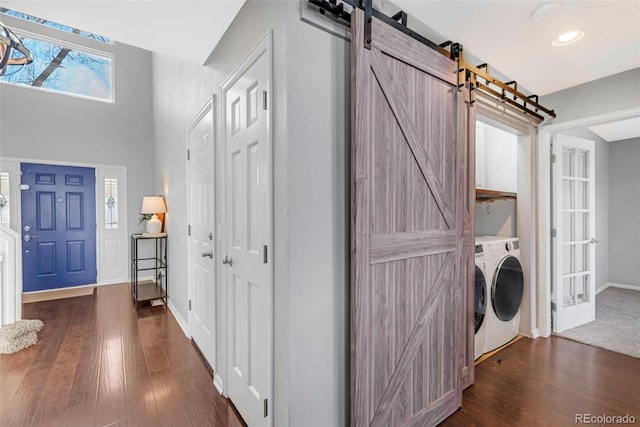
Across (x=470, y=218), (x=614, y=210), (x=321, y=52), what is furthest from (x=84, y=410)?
(x=614, y=210)

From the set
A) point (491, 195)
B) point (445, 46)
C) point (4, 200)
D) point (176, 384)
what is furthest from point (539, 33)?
point (4, 200)

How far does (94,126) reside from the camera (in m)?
4.96

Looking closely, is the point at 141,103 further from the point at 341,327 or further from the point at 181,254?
the point at 341,327

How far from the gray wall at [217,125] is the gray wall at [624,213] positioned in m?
5.97

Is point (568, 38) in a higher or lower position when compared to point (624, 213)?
higher

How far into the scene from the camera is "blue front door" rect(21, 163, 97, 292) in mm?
4422

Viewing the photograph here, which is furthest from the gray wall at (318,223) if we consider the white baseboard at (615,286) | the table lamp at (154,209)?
the white baseboard at (615,286)

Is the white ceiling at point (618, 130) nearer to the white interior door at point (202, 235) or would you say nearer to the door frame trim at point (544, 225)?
the door frame trim at point (544, 225)

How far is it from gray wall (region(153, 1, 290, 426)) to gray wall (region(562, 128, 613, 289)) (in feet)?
17.0

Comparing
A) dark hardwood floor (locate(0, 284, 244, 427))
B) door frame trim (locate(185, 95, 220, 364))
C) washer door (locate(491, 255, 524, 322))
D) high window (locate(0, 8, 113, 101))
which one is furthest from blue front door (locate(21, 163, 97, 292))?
washer door (locate(491, 255, 524, 322))

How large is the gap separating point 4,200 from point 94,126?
1689mm

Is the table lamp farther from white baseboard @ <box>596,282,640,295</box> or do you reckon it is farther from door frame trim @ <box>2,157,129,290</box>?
white baseboard @ <box>596,282,640,295</box>

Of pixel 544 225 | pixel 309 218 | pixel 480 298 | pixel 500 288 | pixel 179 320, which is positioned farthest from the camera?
pixel 179 320

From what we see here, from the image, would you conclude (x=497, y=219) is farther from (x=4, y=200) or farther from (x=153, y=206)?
(x=4, y=200)
